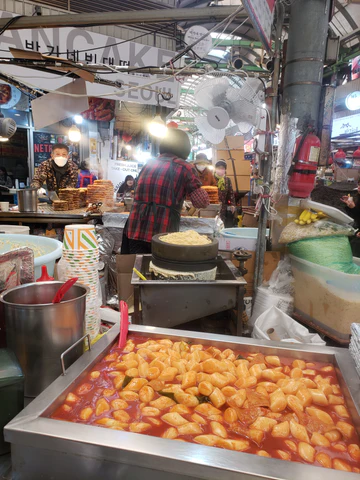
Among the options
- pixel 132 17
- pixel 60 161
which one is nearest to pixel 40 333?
pixel 132 17

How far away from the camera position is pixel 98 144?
13.0 metres

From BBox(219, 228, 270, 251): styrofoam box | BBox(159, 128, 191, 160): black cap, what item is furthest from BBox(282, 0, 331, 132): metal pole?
BBox(219, 228, 270, 251): styrofoam box

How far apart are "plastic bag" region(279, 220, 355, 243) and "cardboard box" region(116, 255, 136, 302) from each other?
170cm

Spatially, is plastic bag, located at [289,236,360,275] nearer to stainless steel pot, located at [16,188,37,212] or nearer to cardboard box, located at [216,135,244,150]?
stainless steel pot, located at [16,188,37,212]

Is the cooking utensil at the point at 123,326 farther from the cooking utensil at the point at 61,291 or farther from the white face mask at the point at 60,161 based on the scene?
the white face mask at the point at 60,161

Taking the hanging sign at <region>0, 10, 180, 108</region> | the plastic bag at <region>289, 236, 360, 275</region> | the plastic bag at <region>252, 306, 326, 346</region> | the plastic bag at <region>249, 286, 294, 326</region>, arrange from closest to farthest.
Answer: the plastic bag at <region>252, 306, 326, 346</region> → the plastic bag at <region>289, 236, 360, 275</region> → the plastic bag at <region>249, 286, 294, 326</region> → the hanging sign at <region>0, 10, 180, 108</region>

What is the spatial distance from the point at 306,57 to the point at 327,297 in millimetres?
2445

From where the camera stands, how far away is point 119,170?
10945 mm

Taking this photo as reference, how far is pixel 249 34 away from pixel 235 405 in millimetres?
7870

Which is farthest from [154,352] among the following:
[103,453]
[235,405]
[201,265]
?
[201,265]

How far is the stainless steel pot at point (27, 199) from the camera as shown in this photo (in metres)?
5.45

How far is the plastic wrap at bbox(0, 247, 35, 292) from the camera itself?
145 cm

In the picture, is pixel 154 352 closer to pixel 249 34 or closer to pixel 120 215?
pixel 120 215

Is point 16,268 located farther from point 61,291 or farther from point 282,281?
point 282,281
